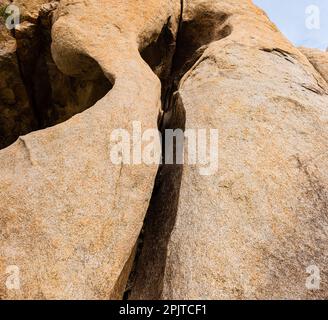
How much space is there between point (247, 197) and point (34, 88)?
19.9 feet

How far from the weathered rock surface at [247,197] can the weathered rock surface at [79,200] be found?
18.8 inches

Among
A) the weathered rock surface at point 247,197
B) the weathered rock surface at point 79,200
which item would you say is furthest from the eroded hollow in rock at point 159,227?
the weathered rock surface at point 79,200

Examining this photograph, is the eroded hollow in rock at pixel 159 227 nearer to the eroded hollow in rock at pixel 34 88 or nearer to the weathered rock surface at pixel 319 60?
the eroded hollow in rock at pixel 34 88

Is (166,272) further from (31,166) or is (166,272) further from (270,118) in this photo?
(270,118)

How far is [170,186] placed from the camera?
573 cm

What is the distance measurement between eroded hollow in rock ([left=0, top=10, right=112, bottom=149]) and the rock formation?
1.30 metres

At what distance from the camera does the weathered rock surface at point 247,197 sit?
14.1ft

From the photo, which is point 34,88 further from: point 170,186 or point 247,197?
point 247,197

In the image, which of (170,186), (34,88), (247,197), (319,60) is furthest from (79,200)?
(319,60)

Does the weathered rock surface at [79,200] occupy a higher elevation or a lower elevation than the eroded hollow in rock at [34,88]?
higher

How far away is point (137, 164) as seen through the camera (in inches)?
207

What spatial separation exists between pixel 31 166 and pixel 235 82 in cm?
312

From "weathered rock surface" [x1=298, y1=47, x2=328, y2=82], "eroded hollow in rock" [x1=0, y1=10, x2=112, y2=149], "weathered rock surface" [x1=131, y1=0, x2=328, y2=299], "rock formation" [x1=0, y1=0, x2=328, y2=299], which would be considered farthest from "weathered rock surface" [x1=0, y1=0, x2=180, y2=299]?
"weathered rock surface" [x1=298, y1=47, x2=328, y2=82]
